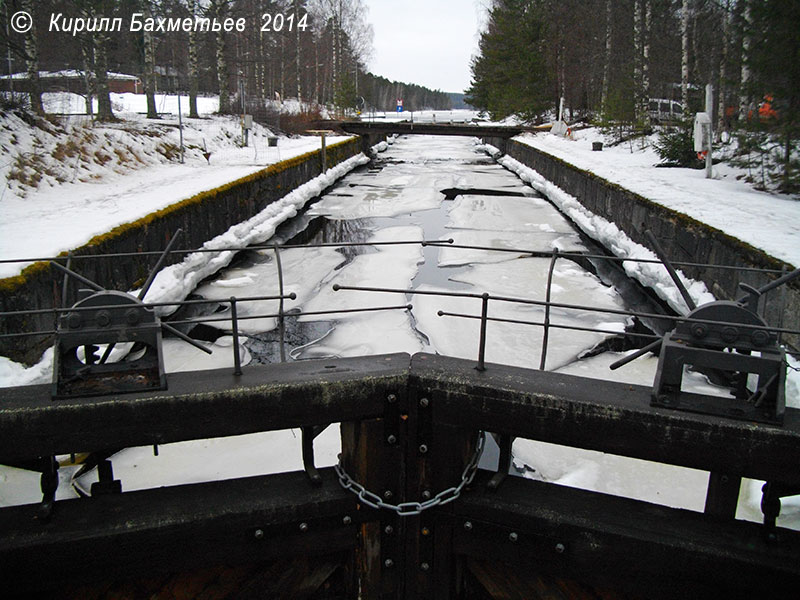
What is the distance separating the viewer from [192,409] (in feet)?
10.7

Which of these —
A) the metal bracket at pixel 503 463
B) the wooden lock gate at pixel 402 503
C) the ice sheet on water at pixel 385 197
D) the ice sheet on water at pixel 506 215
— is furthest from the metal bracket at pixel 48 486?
the ice sheet on water at pixel 385 197

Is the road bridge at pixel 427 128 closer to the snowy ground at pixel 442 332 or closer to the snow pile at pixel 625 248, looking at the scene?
the snow pile at pixel 625 248

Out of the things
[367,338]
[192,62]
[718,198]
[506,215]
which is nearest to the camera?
[367,338]

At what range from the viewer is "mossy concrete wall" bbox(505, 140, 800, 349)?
6.82 meters

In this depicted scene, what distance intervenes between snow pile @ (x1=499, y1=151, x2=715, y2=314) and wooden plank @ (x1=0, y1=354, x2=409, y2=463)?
5409 mm

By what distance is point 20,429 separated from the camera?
3119 mm

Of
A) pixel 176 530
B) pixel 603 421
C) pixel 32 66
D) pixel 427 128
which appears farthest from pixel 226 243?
pixel 427 128

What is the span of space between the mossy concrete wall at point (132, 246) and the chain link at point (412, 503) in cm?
190

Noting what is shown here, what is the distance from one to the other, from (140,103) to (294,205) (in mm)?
30981

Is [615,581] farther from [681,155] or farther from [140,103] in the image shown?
[140,103]

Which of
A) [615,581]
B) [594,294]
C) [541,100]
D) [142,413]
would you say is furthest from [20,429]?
[541,100]

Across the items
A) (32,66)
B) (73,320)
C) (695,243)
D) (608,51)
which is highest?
(608,51)

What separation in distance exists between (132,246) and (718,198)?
32.8ft

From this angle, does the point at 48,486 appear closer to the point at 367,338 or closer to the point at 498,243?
the point at 367,338
